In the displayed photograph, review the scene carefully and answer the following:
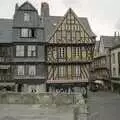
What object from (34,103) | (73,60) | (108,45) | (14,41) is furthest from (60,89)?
(108,45)

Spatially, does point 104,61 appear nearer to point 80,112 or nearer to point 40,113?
point 40,113

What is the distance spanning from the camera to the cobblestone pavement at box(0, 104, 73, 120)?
18955mm

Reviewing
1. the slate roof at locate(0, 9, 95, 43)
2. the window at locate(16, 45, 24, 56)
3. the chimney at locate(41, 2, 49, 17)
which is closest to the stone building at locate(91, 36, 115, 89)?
the chimney at locate(41, 2, 49, 17)

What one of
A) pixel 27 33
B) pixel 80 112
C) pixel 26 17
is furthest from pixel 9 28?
pixel 80 112

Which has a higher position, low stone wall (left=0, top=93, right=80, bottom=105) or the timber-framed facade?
the timber-framed facade

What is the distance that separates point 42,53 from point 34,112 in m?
13.3

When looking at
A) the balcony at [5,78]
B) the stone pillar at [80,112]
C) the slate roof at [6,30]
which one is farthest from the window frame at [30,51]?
the stone pillar at [80,112]

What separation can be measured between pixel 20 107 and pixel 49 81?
11.3 metres

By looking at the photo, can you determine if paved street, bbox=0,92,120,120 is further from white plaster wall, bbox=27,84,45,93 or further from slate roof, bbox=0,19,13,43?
slate roof, bbox=0,19,13,43

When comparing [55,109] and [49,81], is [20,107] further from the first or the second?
[49,81]

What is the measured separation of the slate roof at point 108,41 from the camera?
51.4 metres

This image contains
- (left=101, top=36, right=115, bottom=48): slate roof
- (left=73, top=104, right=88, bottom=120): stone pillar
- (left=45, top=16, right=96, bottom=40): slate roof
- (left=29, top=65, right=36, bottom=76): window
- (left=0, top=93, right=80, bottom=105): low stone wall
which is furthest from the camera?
(left=101, top=36, right=115, bottom=48): slate roof

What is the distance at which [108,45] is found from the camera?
51.3 meters

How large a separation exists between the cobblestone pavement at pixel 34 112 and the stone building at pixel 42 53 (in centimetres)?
1063
